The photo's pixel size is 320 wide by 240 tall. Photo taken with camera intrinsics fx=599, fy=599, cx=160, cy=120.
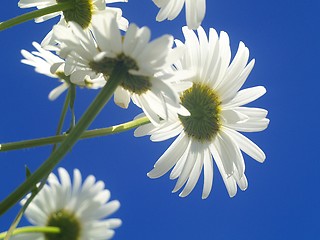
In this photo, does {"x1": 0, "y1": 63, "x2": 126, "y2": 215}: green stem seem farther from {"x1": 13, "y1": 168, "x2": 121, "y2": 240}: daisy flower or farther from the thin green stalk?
{"x1": 13, "y1": 168, "x2": 121, "y2": 240}: daisy flower

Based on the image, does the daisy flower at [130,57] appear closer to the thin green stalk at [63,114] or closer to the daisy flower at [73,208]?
the thin green stalk at [63,114]

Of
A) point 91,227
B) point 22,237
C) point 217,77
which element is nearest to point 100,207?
point 91,227

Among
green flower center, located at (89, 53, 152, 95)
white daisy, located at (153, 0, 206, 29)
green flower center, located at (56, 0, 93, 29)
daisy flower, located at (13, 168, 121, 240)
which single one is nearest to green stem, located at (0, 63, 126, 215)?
green flower center, located at (89, 53, 152, 95)

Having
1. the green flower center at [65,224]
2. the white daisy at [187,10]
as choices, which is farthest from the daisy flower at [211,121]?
the green flower center at [65,224]

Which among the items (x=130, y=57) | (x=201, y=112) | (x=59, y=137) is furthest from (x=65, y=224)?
(x=130, y=57)

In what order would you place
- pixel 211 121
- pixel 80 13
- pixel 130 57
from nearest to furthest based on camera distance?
1. pixel 130 57
2. pixel 80 13
3. pixel 211 121

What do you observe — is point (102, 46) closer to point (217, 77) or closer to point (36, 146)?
point (36, 146)

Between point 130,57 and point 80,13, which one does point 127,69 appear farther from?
point 80,13
